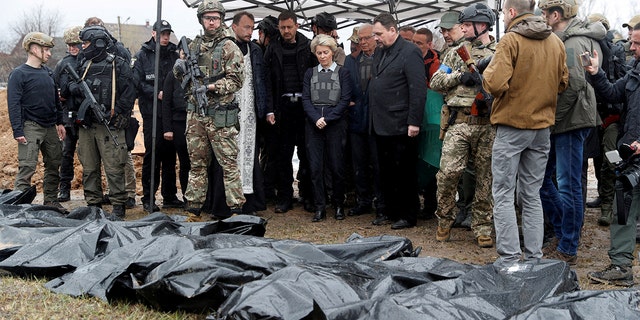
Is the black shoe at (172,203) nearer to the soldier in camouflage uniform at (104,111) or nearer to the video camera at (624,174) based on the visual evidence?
the soldier in camouflage uniform at (104,111)

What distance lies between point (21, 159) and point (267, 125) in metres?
2.79

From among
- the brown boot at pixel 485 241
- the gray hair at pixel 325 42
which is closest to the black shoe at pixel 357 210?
the gray hair at pixel 325 42

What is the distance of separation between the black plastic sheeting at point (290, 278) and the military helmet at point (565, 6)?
241 cm

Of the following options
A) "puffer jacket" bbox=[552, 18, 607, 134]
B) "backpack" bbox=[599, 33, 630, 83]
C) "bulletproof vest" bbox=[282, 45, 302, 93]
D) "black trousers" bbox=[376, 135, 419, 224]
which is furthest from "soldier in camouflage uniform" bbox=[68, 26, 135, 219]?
"backpack" bbox=[599, 33, 630, 83]

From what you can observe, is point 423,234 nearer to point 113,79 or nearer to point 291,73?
point 291,73

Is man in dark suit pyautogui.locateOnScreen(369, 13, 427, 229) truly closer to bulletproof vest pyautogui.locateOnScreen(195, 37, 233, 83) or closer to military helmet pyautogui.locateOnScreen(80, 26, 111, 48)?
bulletproof vest pyautogui.locateOnScreen(195, 37, 233, 83)

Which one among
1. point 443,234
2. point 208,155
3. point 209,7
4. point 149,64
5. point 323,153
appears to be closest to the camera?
point 443,234

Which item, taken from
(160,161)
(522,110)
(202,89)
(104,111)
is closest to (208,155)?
(202,89)

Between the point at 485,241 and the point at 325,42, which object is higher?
→ the point at 325,42

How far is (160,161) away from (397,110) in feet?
10.7

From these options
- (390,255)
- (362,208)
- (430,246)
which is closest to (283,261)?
(390,255)

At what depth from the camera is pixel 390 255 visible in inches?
196

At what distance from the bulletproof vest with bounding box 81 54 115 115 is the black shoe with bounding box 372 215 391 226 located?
10.4 feet

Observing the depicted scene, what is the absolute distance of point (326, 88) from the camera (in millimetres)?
7988
